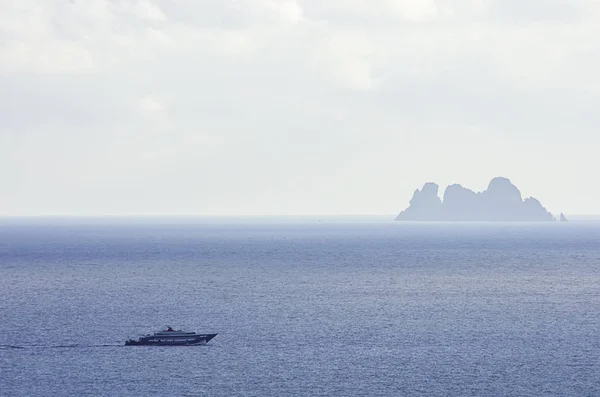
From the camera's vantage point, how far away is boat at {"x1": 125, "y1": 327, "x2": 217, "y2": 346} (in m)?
90.1

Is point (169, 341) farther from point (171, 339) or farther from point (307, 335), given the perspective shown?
point (307, 335)

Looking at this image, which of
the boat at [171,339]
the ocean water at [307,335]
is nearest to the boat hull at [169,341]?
the boat at [171,339]

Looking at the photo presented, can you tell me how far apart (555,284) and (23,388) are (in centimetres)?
10622

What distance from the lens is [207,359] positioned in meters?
83.1

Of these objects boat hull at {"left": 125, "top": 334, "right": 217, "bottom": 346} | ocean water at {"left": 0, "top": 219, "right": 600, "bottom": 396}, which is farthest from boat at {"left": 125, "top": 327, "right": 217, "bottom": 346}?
ocean water at {"left": 0, "top": 219, "right": 600, "bottom": 396}

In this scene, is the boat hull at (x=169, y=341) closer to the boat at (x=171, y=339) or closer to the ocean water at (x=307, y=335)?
the boat at (x=171, y=339)

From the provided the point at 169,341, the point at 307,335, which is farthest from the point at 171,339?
the point at 307,335

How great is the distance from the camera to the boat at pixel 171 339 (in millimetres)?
90062

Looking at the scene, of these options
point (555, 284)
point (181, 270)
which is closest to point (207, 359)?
point (555, 284)

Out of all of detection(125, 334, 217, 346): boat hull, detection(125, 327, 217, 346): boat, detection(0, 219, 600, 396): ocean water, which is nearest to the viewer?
detection(0, 219, 600, 396): ocean water

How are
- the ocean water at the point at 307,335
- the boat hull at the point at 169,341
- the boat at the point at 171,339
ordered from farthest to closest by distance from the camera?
the boat at the point at 171,339
the boat hull at the point at 169,341
the ocean water at the point at 307,335

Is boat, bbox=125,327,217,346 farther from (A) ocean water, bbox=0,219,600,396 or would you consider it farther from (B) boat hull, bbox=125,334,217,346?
(A) ocean water, bbox=0,219,600,396

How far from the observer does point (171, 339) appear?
91.4 meters

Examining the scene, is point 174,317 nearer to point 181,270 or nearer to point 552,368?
point 552,368
